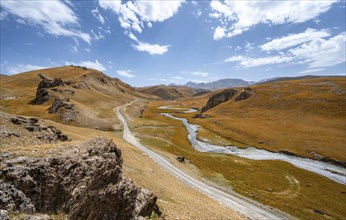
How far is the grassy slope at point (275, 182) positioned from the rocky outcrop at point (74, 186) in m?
48.4

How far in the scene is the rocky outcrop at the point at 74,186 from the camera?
16.0 meters

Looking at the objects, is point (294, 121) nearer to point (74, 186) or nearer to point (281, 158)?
point (281, 158)

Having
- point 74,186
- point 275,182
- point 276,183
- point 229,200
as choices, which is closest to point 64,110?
point 229,200

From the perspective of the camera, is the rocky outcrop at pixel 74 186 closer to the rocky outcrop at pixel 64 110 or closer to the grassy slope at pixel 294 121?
the grassy slope at pixel 294 121

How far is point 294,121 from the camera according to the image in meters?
142

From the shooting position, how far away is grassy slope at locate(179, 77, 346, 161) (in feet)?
349

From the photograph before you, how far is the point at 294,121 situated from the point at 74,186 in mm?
151010

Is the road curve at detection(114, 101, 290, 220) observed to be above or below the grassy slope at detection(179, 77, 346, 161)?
below

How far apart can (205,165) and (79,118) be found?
73.0m

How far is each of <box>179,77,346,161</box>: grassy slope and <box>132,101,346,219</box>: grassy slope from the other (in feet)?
83.5

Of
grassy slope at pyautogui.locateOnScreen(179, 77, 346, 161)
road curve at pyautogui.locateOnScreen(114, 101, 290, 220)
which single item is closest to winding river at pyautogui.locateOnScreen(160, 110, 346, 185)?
grassy slope at pyautogui.locateOnScreen(179, 77, 346, 161)

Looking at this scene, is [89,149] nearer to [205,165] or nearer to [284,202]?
[284,202]

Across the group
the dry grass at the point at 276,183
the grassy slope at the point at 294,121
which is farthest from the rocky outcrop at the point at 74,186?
the grassy slope at the point at 294,121

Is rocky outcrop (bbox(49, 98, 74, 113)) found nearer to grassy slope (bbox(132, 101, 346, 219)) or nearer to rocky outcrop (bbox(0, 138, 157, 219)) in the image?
grassy slope (bbox(132, 101, 346, 219))
